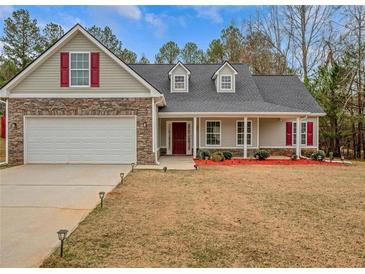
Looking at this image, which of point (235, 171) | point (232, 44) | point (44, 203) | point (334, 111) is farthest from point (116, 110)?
point (232, 44)

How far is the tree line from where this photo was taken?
62.2 feet

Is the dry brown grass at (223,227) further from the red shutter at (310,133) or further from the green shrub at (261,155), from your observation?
the red shutter at (310,133)

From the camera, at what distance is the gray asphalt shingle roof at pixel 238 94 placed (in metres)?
16.5

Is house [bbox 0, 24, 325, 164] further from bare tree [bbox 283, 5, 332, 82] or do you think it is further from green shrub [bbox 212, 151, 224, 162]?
bare tree [bbox 283, 5, 332, 82]

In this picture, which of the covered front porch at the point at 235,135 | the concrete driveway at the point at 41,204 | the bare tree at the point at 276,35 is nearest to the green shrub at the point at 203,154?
the covered front porch at the point at 235,135

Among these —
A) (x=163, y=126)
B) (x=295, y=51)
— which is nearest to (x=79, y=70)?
(x=163, y=126)

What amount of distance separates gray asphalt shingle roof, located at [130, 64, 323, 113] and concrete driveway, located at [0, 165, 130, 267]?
6968 mm

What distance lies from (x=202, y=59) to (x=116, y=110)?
67.2 ft

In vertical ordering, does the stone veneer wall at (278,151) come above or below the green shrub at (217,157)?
above

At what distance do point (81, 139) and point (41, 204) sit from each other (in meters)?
7.31

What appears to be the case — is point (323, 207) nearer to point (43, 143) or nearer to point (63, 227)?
point (63, 227)

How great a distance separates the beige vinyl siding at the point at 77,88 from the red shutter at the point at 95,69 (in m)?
0.17

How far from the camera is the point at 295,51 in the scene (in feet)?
90.4

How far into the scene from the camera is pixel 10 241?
14.5 ft
